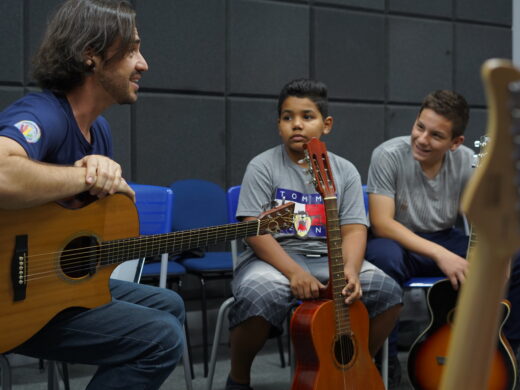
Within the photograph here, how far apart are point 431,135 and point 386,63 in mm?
1596

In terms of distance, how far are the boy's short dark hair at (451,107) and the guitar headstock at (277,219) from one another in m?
1.04

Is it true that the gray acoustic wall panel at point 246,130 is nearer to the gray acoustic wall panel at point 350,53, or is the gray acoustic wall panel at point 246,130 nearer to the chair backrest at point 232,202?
the gray acoustic wall panel at point 350,53

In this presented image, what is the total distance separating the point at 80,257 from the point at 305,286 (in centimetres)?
85

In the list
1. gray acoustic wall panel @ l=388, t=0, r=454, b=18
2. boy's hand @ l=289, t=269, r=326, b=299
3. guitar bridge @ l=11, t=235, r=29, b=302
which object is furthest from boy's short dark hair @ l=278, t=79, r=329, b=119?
gray acoustic wall panel @ l=388, t=0, r=454, b=18

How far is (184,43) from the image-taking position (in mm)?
3518

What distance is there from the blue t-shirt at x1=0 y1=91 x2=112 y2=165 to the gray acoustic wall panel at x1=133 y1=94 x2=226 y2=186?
1679 millimetres

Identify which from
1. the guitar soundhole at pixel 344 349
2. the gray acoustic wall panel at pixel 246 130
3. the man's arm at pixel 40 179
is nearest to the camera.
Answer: the man's arm at pixel 40 179

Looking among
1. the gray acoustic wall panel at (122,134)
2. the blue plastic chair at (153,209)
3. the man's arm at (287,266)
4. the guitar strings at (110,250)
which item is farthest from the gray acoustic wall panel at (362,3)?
the guitar strings at (110,250)

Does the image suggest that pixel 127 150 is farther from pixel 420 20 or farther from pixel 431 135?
pixel 420 20

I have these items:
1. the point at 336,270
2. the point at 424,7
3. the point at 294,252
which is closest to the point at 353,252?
the point at 294,252

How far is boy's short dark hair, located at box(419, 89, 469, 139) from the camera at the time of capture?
8.73ft

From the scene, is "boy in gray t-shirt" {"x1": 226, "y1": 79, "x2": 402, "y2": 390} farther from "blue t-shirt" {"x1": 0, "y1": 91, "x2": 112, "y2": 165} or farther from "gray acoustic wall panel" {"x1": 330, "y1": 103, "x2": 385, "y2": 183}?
"gray acoustic wall panel" {"x1": 330, "y1": 103, "x2": 385, "y2": 183}

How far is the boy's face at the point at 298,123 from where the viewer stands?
2398mm

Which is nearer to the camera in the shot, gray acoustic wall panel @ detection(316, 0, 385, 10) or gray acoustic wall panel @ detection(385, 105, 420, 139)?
gray acoustic wall panel @ detection(316, 0, 385, 10)
